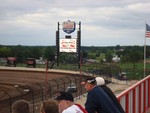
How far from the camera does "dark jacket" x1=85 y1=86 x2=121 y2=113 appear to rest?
6.03 meters

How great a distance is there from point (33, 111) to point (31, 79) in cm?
3220

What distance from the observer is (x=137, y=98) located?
1028 centimetres

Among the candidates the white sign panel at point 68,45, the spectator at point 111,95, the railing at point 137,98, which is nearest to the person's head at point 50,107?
the spectator at point 111,95

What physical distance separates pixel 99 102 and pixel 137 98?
440 centimetres

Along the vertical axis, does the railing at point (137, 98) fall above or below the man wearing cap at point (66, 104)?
below

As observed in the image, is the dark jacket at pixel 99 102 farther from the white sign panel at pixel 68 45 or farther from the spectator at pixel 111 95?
the white sign panel at pixel 68 45

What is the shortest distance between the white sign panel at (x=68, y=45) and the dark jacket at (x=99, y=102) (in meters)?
53.5

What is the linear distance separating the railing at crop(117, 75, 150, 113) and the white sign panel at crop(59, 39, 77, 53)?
47.9 m

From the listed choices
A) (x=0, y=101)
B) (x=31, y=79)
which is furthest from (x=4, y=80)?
(x=0, y=101)

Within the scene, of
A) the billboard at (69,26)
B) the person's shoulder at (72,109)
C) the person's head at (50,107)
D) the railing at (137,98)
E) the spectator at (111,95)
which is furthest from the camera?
the billboard at (69,26)

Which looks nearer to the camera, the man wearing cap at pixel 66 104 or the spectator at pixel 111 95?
the man wearing cap at pixel 66 104

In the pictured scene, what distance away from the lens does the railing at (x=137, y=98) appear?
8.58 m

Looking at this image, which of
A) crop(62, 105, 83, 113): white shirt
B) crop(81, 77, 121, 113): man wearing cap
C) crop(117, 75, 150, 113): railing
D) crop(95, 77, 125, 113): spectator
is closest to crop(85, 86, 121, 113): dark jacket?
crop(81, 77, 121, 113): man wearing cap

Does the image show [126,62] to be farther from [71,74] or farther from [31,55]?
[71,74]
